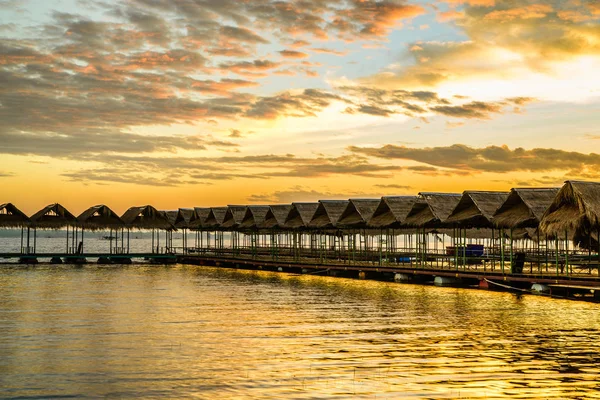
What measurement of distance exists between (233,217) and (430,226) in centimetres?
2344

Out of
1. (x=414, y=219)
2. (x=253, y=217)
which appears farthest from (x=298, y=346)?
(x=253, y=217)

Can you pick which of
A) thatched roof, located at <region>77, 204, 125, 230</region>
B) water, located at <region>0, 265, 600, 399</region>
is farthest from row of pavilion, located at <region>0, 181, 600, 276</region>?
water, located at <region>0, 265, 600, 399</region>

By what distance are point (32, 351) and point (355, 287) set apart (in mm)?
19282

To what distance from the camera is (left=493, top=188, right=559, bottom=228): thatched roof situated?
27766 mm

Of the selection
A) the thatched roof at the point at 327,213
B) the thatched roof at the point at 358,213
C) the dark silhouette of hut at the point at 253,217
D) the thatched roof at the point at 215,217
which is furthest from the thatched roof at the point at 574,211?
the thatched roof at the point at 215,217

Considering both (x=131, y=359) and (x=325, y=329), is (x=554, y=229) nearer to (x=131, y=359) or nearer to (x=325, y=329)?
(x=325, y=329)

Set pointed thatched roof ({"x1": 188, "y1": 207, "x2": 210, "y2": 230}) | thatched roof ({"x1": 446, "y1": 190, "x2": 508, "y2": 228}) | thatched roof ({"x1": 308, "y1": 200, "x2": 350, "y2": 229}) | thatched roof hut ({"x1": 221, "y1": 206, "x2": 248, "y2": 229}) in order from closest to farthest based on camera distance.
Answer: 1. thatched roof ({"x1": 446, "y1": 190, "x2": 508, "y2": 228})
2. thatched roof ({"x1": 308, "y1": 200, "x2": 350, "y2": 229})
3. thatched roof hut ({"x1": 221, "y1": 206, "x2": 248, "y2": 229})
4. pointed thatched roof ({"x1": 188, "y1": 207, "x2": 210, "y2": 230})

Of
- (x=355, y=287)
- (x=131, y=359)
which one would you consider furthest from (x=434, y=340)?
(x=355, y=287)

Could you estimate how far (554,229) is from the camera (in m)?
25.0

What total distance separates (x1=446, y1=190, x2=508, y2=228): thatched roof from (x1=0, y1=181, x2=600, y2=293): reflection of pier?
47 millimetres

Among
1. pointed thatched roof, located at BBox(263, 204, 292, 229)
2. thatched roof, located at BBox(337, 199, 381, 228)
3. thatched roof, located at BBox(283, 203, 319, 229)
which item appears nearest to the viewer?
thatched roof, located at BBox(337, 199, 381, 228)

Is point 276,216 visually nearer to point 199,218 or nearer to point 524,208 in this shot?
point 199,218

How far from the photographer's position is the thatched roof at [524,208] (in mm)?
27766

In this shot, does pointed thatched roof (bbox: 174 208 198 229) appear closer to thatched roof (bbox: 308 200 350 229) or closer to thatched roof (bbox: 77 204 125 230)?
thatched roof (bbox: 77 204 125 230)
